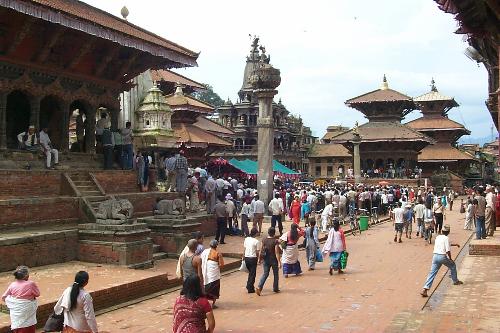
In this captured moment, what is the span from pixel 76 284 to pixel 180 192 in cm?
1189

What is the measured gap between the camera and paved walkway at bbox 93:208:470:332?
29.7ft

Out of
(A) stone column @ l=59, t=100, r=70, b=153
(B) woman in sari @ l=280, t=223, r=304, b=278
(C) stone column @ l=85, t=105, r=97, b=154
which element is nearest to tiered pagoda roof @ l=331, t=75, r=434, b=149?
(C) stone column @ l=85, t=105, r=97, b=154

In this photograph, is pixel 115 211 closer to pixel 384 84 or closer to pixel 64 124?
pixel 64 124

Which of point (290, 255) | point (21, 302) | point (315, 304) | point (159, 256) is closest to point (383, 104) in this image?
point (290, 255)

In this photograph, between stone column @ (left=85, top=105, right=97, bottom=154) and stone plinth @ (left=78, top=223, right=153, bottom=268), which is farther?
stone column @ (left=85, top=105, right=97, bottom=154)

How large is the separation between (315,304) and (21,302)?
549 centimetres

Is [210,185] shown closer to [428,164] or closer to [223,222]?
[223,222]

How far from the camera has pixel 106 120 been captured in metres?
20.2

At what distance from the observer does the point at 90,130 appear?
19.0 m

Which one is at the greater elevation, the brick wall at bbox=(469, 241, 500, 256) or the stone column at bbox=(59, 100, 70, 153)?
the stone column at bbox=(59, 100, 70, 153)

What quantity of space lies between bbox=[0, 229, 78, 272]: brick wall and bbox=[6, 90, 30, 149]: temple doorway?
5.83 m

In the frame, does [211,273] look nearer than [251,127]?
Yes

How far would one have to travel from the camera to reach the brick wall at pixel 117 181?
17141 mm

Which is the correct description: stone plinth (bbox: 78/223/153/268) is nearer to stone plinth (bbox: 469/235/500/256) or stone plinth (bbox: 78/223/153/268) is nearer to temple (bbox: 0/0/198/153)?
temple (bbox: 0/0/198/153)
